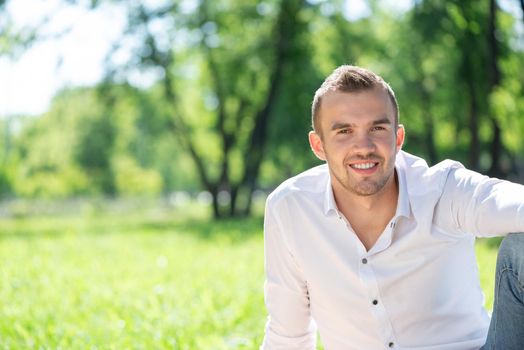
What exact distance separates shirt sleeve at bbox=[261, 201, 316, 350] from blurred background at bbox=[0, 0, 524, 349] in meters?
2.20

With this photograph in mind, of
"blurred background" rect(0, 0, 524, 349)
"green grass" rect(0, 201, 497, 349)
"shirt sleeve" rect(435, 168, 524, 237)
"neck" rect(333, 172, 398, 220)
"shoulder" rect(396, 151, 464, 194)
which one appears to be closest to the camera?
"shirt sleeve" rect(435, 168, 524, 237)

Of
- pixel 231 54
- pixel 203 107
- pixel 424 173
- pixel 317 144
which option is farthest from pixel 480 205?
pixel 203 107

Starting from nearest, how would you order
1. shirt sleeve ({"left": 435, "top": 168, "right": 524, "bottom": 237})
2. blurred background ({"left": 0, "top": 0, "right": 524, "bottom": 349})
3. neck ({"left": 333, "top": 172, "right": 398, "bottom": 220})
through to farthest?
shirt sleeve ({"left": 435, "top": 168, "right": 524, "bottom": 237}) < neck ({"left": 333, "top": 172, "right": 398, "bottom": 220}) < blurred background ({"left": 0, "top": 0, "right": 524, "bottom": 349})

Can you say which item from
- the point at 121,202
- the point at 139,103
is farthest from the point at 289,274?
the point at 121,202

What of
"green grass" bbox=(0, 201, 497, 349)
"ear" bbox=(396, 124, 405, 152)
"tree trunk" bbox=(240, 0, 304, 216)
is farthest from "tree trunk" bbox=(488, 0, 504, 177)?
"ear" bbox=(396, 124, 405, 152)

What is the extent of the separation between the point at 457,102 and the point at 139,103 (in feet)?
42.4

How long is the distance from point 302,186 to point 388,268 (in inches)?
23.5

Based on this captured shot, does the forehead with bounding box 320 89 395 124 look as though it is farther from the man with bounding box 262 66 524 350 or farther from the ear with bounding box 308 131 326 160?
the ear with bounding box 308 131 326 160

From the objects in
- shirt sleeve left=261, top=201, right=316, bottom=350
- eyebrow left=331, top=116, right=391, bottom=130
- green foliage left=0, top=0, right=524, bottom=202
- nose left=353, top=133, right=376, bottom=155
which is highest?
eyebrow left=331, top=116, right=391, bottom=130

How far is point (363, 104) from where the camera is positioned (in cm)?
311

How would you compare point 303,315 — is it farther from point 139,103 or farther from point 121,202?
point 121,202

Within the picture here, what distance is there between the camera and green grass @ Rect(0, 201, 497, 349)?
5672 millimetres

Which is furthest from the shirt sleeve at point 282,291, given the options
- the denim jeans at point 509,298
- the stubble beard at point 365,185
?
the denim jeans at point 509,298

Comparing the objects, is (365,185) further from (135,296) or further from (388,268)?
(135,296)
